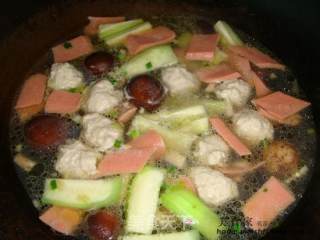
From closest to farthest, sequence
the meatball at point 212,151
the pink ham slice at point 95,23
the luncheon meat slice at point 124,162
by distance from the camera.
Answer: the luncheon meat slice at point 124,162, the meatball at point 212,151, the pink ham slice at point 95,23

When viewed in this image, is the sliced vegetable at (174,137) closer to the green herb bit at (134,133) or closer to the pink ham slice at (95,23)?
the green herb bit at (134,133)

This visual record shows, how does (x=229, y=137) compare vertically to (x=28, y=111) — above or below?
below

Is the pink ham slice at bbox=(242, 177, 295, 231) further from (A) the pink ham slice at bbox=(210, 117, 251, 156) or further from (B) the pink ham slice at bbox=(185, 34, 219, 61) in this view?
(B) the pink ham slice at bbox=(185, 34, 219, 61)

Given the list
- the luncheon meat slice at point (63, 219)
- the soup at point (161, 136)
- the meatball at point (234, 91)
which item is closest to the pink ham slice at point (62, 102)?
the soup at point (161, 136)

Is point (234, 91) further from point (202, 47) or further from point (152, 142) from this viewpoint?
point (152, 142)

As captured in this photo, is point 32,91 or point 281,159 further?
point 32,91

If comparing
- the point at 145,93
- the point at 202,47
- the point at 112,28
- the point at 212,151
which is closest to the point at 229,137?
the point at 212,151

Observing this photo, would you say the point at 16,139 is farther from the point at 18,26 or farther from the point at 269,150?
the point at 269,150
